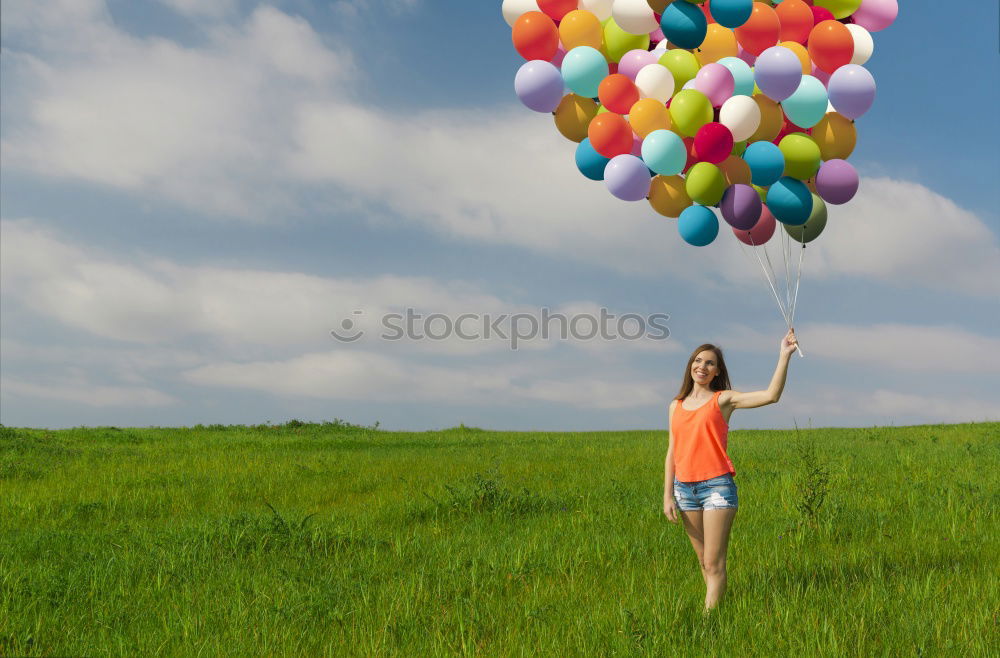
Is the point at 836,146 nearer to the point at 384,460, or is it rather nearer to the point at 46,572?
the point at 46,572

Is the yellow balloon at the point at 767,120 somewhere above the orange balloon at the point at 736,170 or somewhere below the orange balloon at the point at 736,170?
above

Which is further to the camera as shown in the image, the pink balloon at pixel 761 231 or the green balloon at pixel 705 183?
the pink balloon at pixel 761 231

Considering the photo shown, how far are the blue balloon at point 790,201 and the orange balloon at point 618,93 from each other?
1612 millimetres

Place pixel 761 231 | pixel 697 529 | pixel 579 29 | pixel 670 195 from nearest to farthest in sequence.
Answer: pixel 697 529 → pixel 670 195 → pixel 579 29 → pixel 761 231

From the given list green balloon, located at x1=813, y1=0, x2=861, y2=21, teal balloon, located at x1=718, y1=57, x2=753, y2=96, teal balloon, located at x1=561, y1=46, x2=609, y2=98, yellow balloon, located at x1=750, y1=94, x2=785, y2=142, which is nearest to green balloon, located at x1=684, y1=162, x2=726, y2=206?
yellow balloon, located at x1=750, y1=94, x2=785, y2=142

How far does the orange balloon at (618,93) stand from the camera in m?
7.10

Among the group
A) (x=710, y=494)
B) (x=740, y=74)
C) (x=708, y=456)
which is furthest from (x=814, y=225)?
(x=710, y=494)

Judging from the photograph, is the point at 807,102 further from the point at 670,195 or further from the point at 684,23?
the point at 670,195

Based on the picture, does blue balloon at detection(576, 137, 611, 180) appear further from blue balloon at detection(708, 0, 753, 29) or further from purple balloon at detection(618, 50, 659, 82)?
blue balloon at detection(708, 0, 753, 29)

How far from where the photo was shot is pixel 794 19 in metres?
7.22

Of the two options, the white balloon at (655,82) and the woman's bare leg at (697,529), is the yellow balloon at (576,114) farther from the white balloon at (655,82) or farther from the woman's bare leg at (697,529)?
the woman's bare leg at (697,529)

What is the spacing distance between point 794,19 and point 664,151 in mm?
2065

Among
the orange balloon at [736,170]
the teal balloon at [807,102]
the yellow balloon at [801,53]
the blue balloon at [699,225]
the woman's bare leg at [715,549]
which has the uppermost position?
the yellow balloon at [801,53]

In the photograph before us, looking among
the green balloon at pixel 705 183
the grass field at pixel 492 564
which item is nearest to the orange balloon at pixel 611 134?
the green balloon at pixel 705 183
